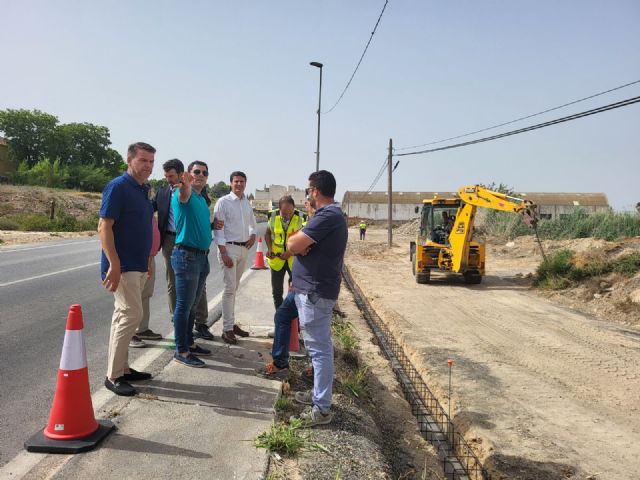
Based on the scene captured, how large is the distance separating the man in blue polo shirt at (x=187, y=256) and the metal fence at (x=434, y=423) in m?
2.45

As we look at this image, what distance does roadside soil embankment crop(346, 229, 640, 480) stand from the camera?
4.35 m

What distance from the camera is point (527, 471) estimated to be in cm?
408

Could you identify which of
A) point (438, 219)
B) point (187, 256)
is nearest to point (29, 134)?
point (438, 219)

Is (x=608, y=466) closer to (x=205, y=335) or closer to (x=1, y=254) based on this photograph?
(x=205, y=335)

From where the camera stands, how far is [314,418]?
11.7 ft

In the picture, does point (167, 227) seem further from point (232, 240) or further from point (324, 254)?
point (324, 254)

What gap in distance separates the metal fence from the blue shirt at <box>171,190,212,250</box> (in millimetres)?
2921

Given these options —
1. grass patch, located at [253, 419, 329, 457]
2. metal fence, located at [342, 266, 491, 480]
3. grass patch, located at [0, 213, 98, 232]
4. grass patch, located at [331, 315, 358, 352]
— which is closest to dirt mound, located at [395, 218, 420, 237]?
grass patch, located at [0, 213, 98, 232]

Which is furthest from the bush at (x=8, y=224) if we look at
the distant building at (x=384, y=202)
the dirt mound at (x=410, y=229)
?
the distant building at (x=384, y=202)

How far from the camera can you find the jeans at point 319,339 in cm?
355

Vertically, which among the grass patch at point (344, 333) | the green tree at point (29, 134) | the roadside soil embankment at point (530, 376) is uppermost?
the green tree at point (29, 134)

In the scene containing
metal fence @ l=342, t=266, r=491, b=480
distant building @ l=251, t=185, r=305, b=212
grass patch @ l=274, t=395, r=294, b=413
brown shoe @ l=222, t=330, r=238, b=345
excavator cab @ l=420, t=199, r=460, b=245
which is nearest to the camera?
grass patch @ l=274, t=395, r=294, b=413

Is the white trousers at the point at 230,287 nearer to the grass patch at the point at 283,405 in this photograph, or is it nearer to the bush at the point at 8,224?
the grass patch at the point at 283,405

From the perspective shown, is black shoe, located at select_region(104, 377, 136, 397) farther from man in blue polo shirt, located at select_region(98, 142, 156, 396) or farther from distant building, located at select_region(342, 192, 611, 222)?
distant building, located at select_region(342, 192, 611, 222)
